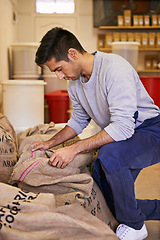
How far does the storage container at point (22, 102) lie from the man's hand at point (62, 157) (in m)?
1.54

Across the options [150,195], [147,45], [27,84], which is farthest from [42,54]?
[147,45]

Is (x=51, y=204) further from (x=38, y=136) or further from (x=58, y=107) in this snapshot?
(x=58, y=107)

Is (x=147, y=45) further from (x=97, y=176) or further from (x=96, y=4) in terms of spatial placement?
(x=97, y=176)

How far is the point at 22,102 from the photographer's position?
2758mm

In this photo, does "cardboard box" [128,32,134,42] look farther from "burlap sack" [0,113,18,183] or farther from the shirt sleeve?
"burlap sack" [0,113,18,183]

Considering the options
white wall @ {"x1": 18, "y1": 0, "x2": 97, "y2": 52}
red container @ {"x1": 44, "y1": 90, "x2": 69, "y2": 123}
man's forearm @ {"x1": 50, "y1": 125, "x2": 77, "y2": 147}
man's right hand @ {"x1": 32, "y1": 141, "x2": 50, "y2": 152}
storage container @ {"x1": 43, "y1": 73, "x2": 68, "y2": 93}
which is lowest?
red container @ {"x1": 44, "y1": 90, "x2": 69, "y2": 123}

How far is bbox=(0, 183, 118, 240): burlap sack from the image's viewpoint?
2.88ft

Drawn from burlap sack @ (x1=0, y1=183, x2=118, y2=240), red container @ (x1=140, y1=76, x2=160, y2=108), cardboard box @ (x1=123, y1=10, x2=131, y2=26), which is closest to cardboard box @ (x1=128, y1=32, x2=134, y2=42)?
cardboard box @ (x1=123, y1=10, x2=131, y2=26)

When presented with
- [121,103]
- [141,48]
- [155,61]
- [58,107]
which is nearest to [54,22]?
[141,48]

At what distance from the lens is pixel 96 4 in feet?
18.2

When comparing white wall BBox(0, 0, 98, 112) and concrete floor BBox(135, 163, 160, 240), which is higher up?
white wall BBox(0, 0, 98, 112)

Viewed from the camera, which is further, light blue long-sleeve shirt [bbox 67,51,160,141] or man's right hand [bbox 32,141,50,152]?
man's right hand [bbox 32,141,50,152]

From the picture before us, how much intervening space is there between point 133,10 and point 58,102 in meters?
2.90

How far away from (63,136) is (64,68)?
Result: 1.23ft
